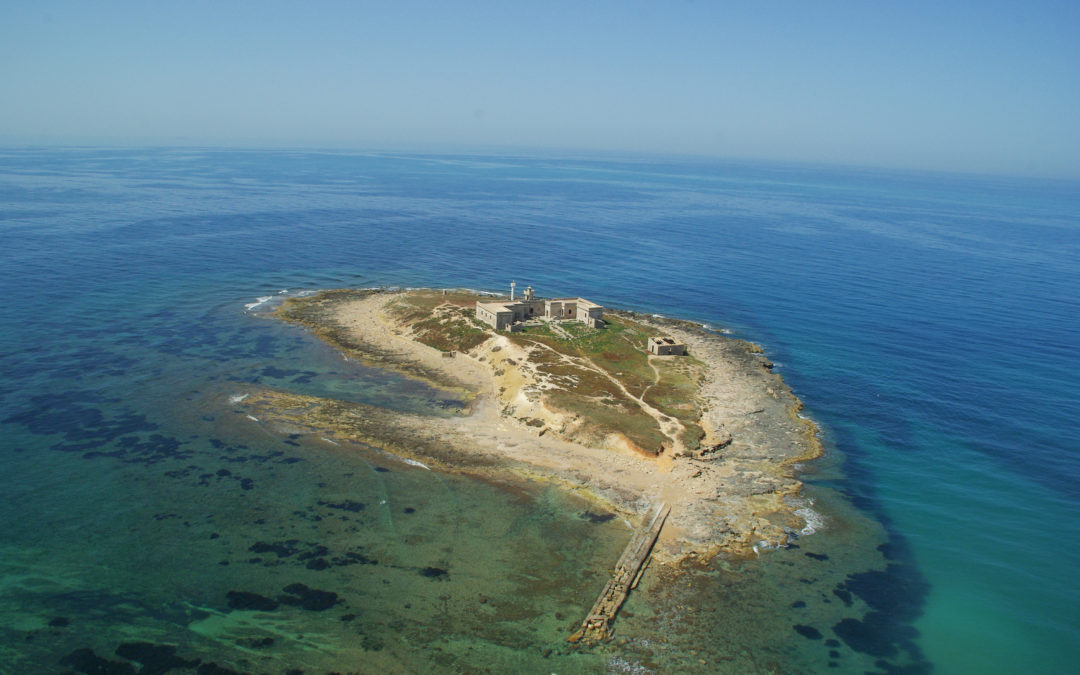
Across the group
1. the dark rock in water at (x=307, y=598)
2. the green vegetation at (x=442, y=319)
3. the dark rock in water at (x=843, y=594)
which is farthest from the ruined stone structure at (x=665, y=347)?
the dark rock in water at (x=307, y=598)

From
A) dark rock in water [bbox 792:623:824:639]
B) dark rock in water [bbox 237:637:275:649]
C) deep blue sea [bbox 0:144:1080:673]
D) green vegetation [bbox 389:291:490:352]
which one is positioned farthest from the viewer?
green vegetation [bbox 389:291:490:352]

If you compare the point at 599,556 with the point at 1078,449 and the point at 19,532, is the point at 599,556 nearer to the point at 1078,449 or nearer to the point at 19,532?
the point at 19,532

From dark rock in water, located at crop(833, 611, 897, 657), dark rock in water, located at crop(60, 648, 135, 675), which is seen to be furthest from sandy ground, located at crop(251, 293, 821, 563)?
dark rock in water, located at crop(60, 648, 135, 675)

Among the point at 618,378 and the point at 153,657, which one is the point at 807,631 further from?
the point at 618,378

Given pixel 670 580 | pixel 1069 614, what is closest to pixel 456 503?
pixel 670 580

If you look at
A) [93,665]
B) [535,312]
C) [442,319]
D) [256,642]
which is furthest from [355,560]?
[535,312]

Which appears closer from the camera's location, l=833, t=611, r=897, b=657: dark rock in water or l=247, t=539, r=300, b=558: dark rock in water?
l=833, t=611, r=897, b=657: dark rock in water

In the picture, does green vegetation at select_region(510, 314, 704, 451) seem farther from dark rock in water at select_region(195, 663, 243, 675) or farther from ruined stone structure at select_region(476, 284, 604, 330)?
dark rock in water at select_region(195, 663, 243, 675)
